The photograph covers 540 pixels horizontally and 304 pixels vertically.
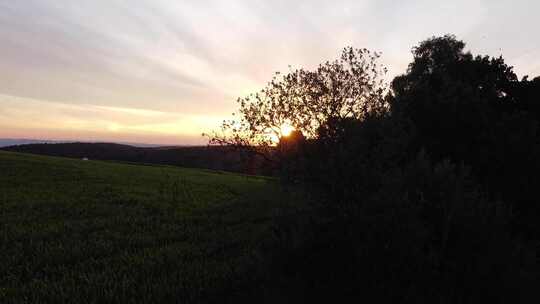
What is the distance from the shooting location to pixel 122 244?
10.2 meters

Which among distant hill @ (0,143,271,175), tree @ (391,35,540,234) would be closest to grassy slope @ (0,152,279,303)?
tree @ (391,35,540,234)

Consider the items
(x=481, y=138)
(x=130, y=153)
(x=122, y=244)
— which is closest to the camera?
(x=122, y=244)

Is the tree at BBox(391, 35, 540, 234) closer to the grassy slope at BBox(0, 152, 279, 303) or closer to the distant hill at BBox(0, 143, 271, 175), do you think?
the grassy slope at BBox(0, 152, 279, 303)

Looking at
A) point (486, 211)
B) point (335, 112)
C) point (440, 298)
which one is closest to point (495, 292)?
point (440, 298)

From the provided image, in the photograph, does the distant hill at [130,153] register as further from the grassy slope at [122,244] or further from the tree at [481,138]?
the tree at [481,138]

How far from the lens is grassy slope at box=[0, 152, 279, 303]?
6953mm

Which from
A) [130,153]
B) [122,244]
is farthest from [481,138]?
[130,153]

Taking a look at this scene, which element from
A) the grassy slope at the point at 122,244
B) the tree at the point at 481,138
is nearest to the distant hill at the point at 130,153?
the grassy slope at the point at 122,244

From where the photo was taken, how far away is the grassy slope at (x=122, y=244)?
22.8 ft

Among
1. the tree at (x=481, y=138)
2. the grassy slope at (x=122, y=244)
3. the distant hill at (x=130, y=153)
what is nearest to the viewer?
the grassy slope at (x=122, y=244)

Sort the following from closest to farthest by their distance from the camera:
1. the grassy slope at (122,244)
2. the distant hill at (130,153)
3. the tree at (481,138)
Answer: the grassy slope at (122,244) < the tree at (481,138) < the distant hill at (130,153)

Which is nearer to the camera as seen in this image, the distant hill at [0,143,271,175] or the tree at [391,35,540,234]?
the tree at [391,35,540,234]

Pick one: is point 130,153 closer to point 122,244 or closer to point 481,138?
point 122,244

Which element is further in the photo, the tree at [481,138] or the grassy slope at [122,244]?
the tree at [481,138]
